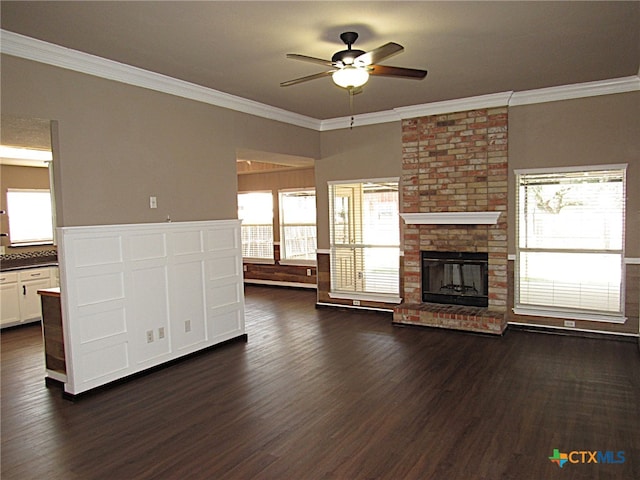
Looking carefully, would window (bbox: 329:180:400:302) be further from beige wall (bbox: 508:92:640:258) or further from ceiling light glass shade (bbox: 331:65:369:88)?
ceiling light glass shade (bbox: 331:65:369:88)

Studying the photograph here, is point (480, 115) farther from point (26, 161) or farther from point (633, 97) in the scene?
point (26, 161)

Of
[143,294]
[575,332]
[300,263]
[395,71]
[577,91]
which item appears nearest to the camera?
[395,71]

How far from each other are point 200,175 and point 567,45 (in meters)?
3.80

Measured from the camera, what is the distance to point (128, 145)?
4.32 meters

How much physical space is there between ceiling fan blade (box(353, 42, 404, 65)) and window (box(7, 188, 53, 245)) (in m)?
6.56

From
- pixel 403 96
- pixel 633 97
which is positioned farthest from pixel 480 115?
pixel 633 97

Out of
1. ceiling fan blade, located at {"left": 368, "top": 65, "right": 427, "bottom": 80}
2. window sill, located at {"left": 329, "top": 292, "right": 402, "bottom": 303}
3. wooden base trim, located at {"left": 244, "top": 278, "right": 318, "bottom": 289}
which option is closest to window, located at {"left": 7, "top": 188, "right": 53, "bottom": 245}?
wooden base trim, located at {"left": 244, "top": 278, "right": 318, "bottom": 289}

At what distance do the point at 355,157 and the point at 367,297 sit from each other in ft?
7.14

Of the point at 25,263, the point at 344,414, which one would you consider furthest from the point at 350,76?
the point at 25,263

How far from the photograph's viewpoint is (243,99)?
217 inches

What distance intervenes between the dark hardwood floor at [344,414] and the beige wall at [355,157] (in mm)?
2597

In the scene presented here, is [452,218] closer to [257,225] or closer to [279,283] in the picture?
[279,283]

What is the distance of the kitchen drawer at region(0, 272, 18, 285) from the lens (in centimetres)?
635

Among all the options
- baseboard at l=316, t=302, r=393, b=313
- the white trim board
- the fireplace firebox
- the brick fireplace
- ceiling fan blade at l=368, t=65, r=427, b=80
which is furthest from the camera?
baseboard at l=316, t=302, r=393, b=313
